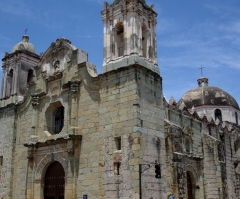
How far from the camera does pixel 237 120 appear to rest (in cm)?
3462

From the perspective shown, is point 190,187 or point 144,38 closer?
point 144,38

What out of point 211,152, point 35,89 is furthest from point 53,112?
point 211,152

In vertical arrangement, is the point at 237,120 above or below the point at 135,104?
above

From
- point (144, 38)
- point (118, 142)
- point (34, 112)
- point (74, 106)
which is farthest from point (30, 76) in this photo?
point (118, 142)

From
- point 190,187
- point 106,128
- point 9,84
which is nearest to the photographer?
point 106,128

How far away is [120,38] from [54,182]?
8007 millimetres

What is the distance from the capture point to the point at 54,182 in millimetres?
18031

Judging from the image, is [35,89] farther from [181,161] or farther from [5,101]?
[181,161]

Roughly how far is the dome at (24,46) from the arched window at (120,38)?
7589mm

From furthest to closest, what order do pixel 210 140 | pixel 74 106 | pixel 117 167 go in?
1. pixel 210 140
2. pixel 74 106
3. pixel 117 167

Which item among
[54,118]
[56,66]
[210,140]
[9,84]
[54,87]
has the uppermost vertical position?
[56,66]

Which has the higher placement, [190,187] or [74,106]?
[74,106]

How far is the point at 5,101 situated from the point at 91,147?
8373mm

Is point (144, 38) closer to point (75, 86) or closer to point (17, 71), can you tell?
point (75, 86)
